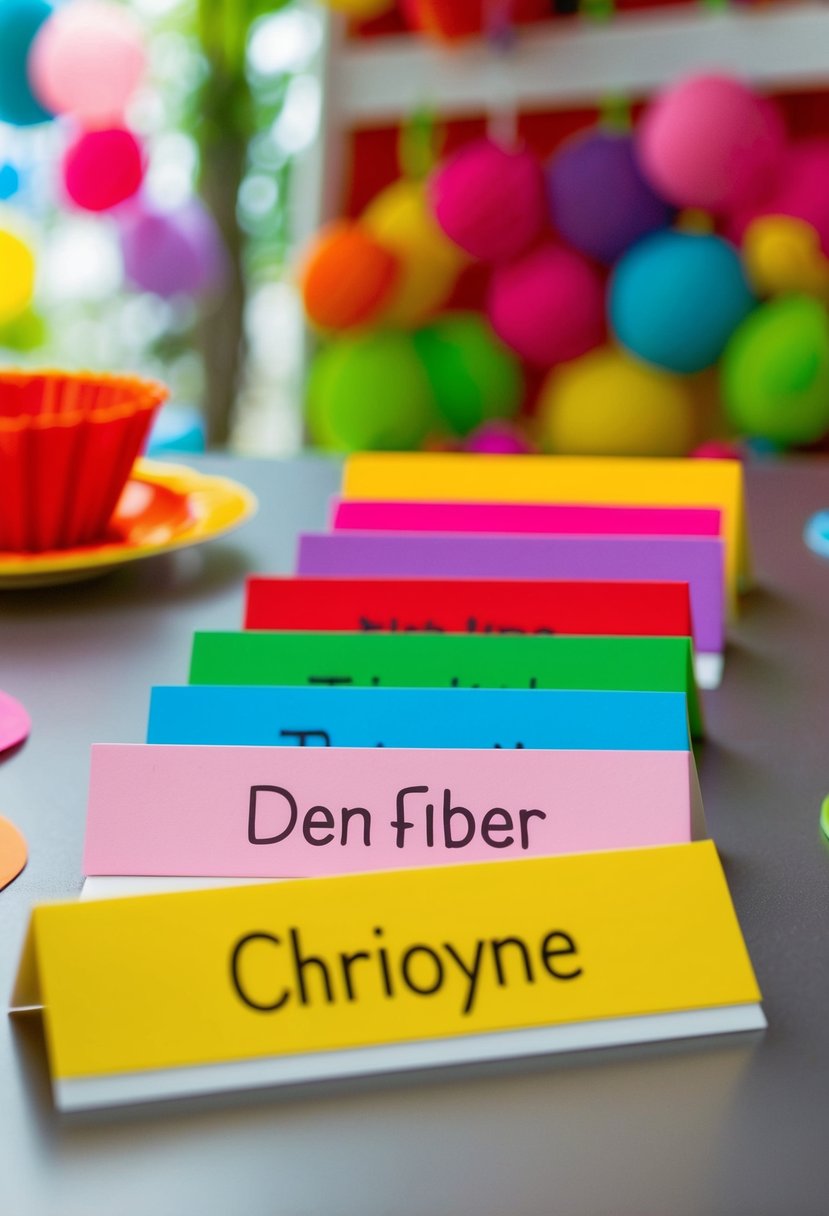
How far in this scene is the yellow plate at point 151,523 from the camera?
0.88m

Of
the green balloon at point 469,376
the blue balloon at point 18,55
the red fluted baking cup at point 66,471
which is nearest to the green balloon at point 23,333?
the blue balloon at point 18,55

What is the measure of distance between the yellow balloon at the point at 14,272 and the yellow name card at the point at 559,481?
154 cm

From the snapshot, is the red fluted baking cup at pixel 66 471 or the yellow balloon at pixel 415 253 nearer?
the red fluted baking cup at pixel 66 471

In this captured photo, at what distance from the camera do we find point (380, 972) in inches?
16.8

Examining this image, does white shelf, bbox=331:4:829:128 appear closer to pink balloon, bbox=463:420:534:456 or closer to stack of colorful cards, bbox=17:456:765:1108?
pink balloon, bbox=463:420:534:456

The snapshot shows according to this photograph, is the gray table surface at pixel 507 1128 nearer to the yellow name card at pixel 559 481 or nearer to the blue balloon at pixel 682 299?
the yellow name card at pixel 559 481

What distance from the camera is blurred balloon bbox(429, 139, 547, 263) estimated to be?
2398 millimetres

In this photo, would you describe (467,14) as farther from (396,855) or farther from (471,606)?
(396,855)

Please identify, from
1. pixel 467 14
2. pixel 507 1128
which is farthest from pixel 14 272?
pixel 507 1128

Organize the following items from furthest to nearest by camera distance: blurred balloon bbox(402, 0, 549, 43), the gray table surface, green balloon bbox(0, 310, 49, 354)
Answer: green balloon bbox(0, 310, 49, 354), blurred balloon bbox(402, 0, 549, 43), the gray table surface

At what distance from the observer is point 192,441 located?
4.97ft

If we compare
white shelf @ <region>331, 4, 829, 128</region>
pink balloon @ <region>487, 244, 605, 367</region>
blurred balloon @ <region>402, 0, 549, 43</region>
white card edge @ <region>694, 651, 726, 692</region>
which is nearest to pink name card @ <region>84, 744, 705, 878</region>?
white card edge @ <region>694, 651, 726, 692</region>

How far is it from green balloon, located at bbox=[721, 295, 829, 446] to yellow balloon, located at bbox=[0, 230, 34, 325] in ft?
3.75

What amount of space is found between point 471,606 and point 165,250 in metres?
2.16
